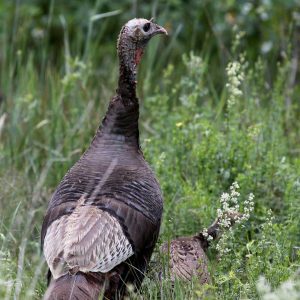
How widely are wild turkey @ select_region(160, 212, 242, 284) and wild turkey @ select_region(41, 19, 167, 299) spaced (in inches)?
9.9

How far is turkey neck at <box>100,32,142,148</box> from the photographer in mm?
4984

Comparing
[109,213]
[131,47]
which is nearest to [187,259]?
[109,213]

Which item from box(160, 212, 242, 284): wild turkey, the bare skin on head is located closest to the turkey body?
box(160, 212, 242, 284): wild turkey

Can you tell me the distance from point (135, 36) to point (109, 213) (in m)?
1.21

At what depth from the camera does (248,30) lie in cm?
884

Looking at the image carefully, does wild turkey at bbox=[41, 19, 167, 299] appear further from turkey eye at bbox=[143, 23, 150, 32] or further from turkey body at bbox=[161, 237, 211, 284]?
turkey body at bbox=[161, 237, 211, 284]

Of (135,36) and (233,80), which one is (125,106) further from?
(233,80)

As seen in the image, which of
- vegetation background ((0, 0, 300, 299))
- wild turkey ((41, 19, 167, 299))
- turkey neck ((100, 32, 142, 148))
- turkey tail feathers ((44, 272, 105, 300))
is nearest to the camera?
turkey tail feathers ((44, 272, 105, 300))

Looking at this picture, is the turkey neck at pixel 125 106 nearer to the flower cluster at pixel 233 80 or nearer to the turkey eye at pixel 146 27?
the turkey eye at pixel 146 27

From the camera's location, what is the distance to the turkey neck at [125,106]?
4.98 metres

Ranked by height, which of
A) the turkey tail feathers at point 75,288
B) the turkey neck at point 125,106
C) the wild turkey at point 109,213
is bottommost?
the turkey tail feathers at point 75,288

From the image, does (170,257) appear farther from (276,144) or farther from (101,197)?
(276,144)

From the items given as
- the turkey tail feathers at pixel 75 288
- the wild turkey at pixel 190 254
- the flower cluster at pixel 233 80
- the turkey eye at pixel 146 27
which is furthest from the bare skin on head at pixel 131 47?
the turkey tail feathers at pixel 75 288

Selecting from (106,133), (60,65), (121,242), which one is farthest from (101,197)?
(60,65)
